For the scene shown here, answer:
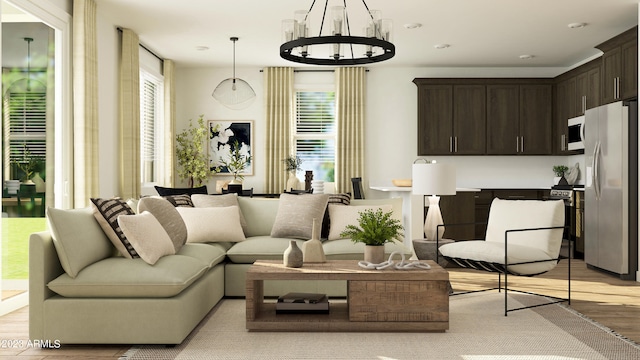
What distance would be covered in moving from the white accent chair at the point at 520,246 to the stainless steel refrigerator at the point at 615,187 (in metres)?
1.54

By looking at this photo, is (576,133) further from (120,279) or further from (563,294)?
(120,279)

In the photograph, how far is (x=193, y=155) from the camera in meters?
8.85

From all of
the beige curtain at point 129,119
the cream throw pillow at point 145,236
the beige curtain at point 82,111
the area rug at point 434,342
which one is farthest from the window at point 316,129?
the cream throw pillow at point 145,236

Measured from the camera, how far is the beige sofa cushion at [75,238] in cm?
334

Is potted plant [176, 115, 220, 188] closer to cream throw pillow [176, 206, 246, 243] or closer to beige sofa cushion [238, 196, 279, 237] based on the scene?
beige sofa cushion [238, 196, 279, 237]

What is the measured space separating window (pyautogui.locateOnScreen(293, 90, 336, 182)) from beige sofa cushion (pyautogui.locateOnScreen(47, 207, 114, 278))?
18.2 feet

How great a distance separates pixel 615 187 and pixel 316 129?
4482 millimetres

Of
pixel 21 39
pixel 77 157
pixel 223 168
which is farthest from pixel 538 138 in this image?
pixel 21 39

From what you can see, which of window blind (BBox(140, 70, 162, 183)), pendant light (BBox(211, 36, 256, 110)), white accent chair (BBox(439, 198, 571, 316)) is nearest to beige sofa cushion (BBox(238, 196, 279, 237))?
white accent chair (BBox(439, 198, 571, 316))

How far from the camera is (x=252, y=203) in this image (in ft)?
18.1

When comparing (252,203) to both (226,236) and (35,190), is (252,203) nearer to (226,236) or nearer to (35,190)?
(226,236)

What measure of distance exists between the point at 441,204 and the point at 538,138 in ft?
8.77

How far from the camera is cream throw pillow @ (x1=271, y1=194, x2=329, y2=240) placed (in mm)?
5059

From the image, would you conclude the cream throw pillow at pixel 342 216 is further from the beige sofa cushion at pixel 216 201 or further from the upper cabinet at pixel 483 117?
the upper cabinet at pixel 483 117
